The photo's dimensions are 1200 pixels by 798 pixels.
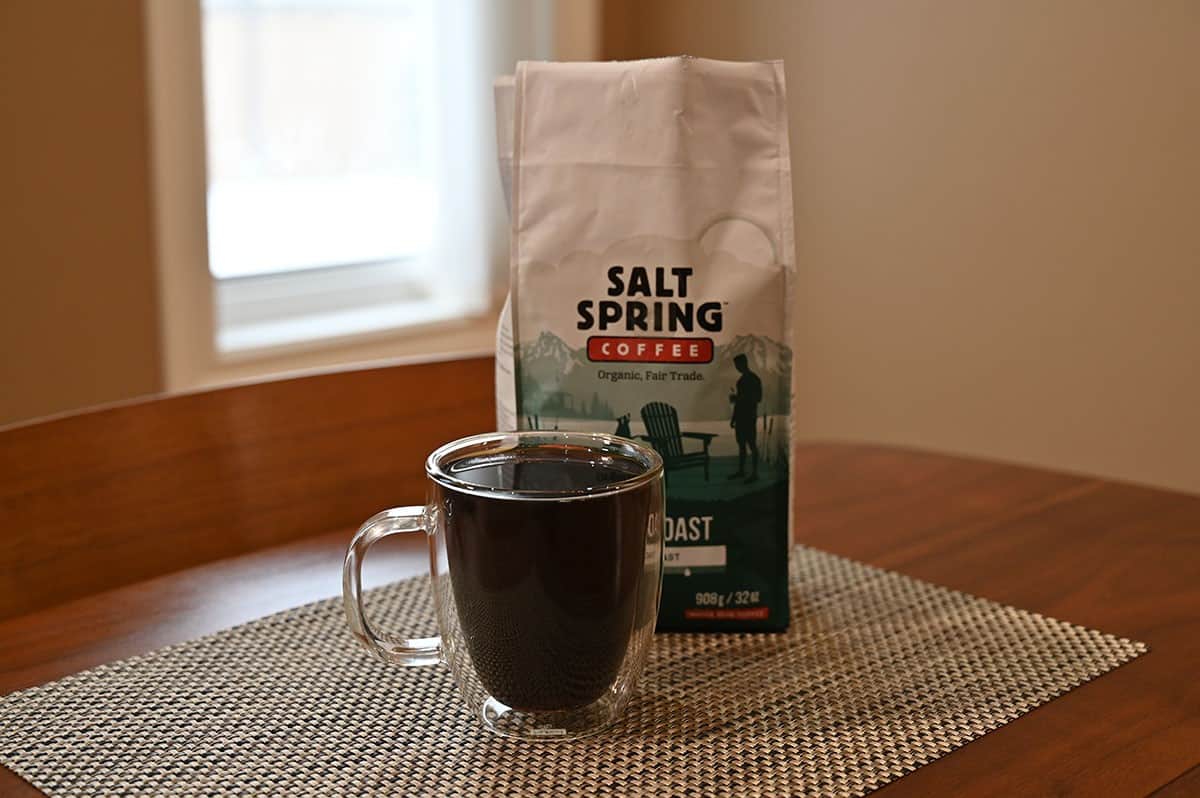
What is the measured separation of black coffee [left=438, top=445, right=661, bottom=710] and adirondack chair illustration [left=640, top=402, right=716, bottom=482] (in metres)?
0.12

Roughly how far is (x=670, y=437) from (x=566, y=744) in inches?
8.2

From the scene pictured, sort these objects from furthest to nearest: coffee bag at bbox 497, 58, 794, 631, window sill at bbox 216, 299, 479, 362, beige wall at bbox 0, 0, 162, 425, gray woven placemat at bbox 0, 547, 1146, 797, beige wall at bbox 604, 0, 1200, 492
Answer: window sill at bbox 216, 299, 479, 362, beige wall at bbox 604, 0, 1200, 492, beige wall at bbox 0, 0, 162, 425, coffee bag at bbox 497, 58, 794, 631, gray woven placemat at bbox 0, 547, 1146, 797

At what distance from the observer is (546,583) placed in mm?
566

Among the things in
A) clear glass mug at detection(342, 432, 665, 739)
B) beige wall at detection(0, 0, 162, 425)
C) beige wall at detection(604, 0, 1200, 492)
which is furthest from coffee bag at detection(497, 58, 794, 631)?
beige wall at detection(604, 0, 1200, 492)

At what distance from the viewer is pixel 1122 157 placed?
205 cm

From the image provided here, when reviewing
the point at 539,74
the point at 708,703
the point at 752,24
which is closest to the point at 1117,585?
the point at 708,703

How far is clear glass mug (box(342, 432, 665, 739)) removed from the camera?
0.56 metres

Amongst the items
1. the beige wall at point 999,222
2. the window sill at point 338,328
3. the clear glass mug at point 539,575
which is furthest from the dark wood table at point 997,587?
the window sill at point 338,328

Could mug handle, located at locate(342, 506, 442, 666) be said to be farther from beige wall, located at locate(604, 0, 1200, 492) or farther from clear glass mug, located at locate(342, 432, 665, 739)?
beige wall, located at locate(604, 0, 1200, 492)

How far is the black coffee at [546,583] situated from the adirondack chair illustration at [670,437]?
0.40 feet

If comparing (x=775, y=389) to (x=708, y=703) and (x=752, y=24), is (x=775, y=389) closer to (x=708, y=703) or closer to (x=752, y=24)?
(x=708, y=703)

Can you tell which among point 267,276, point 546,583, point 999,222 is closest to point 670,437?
point 546,583

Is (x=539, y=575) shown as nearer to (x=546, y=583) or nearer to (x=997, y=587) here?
(x=546, y=583)

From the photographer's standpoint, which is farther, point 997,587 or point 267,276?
point 267,276
